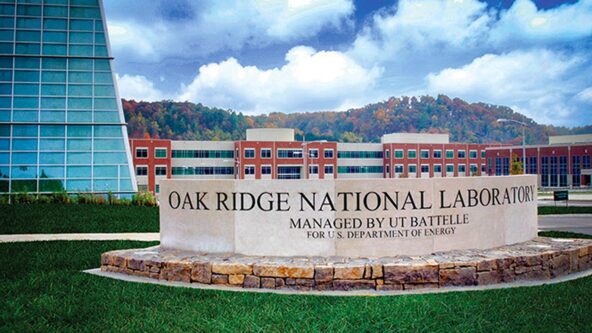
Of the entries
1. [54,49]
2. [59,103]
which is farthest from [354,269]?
[54,49]

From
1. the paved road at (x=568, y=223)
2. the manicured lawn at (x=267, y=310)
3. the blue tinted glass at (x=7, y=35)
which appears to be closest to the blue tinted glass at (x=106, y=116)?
the blue tinted glass at (x=7, y=35)

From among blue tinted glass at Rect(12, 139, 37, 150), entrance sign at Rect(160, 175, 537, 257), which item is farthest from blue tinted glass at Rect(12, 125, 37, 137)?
entrance sign at Rect(160, 175, 537, 257)

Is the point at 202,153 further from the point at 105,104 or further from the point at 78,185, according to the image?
the point at 78,185

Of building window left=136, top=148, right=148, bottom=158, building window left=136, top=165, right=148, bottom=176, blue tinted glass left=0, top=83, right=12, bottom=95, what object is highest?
blue tinted glass left=0, top=83, right=12, bottom=95

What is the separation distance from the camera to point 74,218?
19.8 m

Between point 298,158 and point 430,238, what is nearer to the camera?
point 430,238

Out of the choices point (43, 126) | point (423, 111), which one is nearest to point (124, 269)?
point (43, 126)

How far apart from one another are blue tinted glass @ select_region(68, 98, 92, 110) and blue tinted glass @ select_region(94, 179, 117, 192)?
4559 mm

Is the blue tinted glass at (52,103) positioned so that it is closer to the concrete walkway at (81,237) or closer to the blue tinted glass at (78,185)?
the blue tinted glass at (78,185)

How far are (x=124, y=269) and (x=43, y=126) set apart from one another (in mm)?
23805

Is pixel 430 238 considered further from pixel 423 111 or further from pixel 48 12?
pixel 423 111

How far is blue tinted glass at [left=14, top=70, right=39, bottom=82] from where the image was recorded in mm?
31000

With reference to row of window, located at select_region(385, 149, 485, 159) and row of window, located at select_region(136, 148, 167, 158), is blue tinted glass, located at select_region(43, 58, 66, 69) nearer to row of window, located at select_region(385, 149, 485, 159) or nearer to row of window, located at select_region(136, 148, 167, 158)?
row of window, located at select_region(136, 148, 167, 158)

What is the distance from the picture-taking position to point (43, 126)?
30.2 meters
